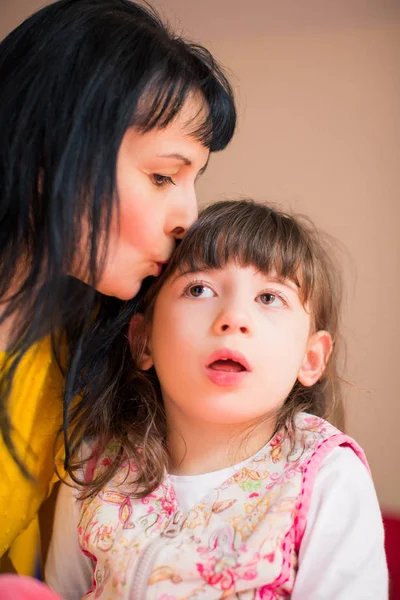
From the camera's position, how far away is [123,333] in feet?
3.59

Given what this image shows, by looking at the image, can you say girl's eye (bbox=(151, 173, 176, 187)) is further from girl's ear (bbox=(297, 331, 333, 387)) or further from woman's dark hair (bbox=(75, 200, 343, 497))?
girl's ear (bbox=(297, 331, 333, 387))

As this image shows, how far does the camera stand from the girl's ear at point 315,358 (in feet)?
3.36

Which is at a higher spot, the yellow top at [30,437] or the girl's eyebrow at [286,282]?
the girl's eyebrow at [286,282]

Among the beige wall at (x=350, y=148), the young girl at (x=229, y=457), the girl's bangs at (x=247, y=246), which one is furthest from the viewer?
the beige wall at (x=350, y=148)

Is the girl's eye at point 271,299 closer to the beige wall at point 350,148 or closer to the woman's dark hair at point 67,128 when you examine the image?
the woman's dark hair at point 67,128

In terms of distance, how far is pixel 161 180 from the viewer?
96 centimetres

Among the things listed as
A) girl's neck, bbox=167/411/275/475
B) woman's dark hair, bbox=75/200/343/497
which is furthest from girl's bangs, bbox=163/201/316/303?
girl's neck, bbox=167/411/275/475

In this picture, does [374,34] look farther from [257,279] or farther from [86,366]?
[86,366]

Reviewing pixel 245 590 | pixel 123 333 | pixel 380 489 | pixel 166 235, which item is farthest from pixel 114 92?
pixel 380 489

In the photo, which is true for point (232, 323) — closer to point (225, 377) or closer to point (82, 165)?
point (225, 377)

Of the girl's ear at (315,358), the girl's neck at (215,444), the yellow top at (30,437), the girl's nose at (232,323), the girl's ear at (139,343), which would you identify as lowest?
the yellow top at (30,437)

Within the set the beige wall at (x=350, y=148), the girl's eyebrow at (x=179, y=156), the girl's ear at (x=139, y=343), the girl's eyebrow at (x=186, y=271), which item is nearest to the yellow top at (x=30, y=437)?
the girl's ear at (x=139, y=343)

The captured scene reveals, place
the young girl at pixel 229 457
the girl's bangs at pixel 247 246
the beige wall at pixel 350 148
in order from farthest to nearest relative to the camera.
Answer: the beige wall at pixel 350 148
the girl's bangs at pixel 247 246
the young girl at pixel 229 457

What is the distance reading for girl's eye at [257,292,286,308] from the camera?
940 millimetres
